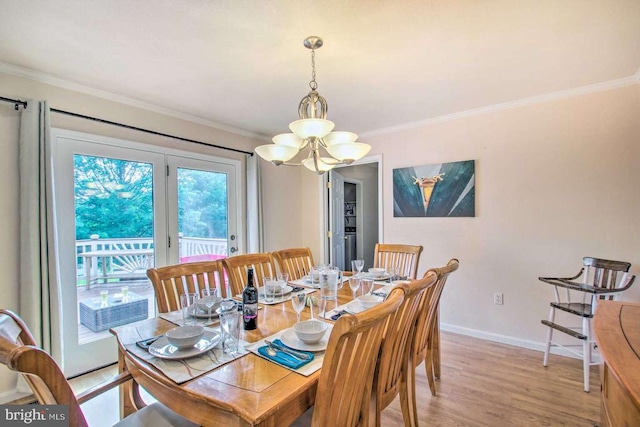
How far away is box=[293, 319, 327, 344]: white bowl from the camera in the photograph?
4.11 feet

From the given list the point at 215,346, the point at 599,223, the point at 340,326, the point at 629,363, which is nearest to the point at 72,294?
the point at 215,346

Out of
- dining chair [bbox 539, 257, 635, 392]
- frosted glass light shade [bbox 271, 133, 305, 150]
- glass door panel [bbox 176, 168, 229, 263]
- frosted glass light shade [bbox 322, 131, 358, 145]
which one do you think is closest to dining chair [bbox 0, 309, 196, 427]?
frosted glass light shade [bbox 271, 133, 305, 150]

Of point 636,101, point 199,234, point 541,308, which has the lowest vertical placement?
point 541,308

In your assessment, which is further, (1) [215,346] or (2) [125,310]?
(2) [125,310]

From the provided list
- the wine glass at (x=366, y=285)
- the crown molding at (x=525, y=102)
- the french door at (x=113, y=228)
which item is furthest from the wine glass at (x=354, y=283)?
the crown molding at (x=525, y=102)

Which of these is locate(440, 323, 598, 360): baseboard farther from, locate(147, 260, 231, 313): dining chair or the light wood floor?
locate(147, 260, 231, 313): dining chair

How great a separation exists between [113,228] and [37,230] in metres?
0.57

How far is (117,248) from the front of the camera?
2.72 meters

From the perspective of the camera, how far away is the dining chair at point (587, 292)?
2.21m

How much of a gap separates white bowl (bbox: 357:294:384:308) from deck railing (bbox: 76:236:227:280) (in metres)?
2.17

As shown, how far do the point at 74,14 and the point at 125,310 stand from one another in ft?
7.72

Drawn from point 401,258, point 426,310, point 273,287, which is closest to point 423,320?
point 426,310

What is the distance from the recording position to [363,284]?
6.32 ft

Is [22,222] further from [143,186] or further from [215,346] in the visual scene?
[215,346]
